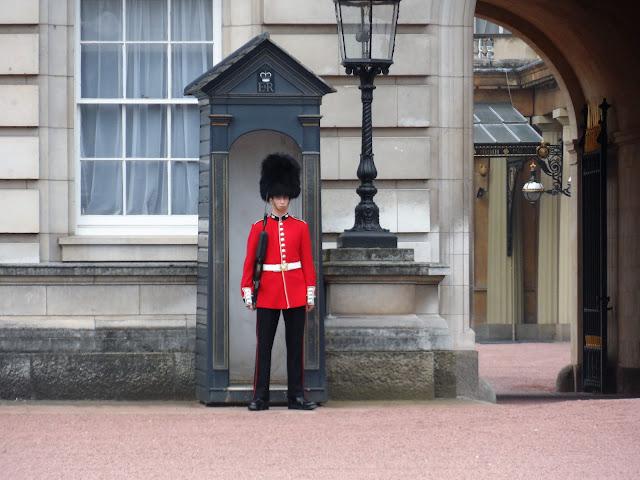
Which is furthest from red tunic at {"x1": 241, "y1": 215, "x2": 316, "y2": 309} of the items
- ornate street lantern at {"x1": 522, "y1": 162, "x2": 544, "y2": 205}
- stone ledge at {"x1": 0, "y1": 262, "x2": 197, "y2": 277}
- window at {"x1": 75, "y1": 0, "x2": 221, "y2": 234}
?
ornate street lantern at {"x1": 522, "y1": 162, "x2": 544, "y2": 205}

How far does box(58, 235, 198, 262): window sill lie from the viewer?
10172mm

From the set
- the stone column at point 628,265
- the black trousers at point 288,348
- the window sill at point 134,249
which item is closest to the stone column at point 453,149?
the black trousers at point 288,348

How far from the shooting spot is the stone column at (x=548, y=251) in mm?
23312

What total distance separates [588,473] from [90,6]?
5528 millimetres

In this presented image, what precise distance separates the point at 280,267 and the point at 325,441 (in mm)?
1721

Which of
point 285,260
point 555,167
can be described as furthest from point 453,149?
point 555,167

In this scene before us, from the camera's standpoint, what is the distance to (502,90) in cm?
2389

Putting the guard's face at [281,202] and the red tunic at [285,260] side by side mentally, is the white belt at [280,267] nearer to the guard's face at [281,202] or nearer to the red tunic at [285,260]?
the red tunic at [285,260]

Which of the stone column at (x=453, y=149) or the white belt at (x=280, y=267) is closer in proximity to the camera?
the white belt at (x=280, y=267)

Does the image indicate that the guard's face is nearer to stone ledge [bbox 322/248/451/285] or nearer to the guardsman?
the guardsman

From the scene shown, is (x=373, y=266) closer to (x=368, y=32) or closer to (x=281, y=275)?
(x=281, y=275)

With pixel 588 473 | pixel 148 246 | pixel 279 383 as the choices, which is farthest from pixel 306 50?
pixel 588 473

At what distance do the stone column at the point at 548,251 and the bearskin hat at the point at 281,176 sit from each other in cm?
1477

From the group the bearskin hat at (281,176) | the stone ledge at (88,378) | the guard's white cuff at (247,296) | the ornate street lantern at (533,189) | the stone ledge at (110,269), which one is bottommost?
the stone ledge at (88,378)
